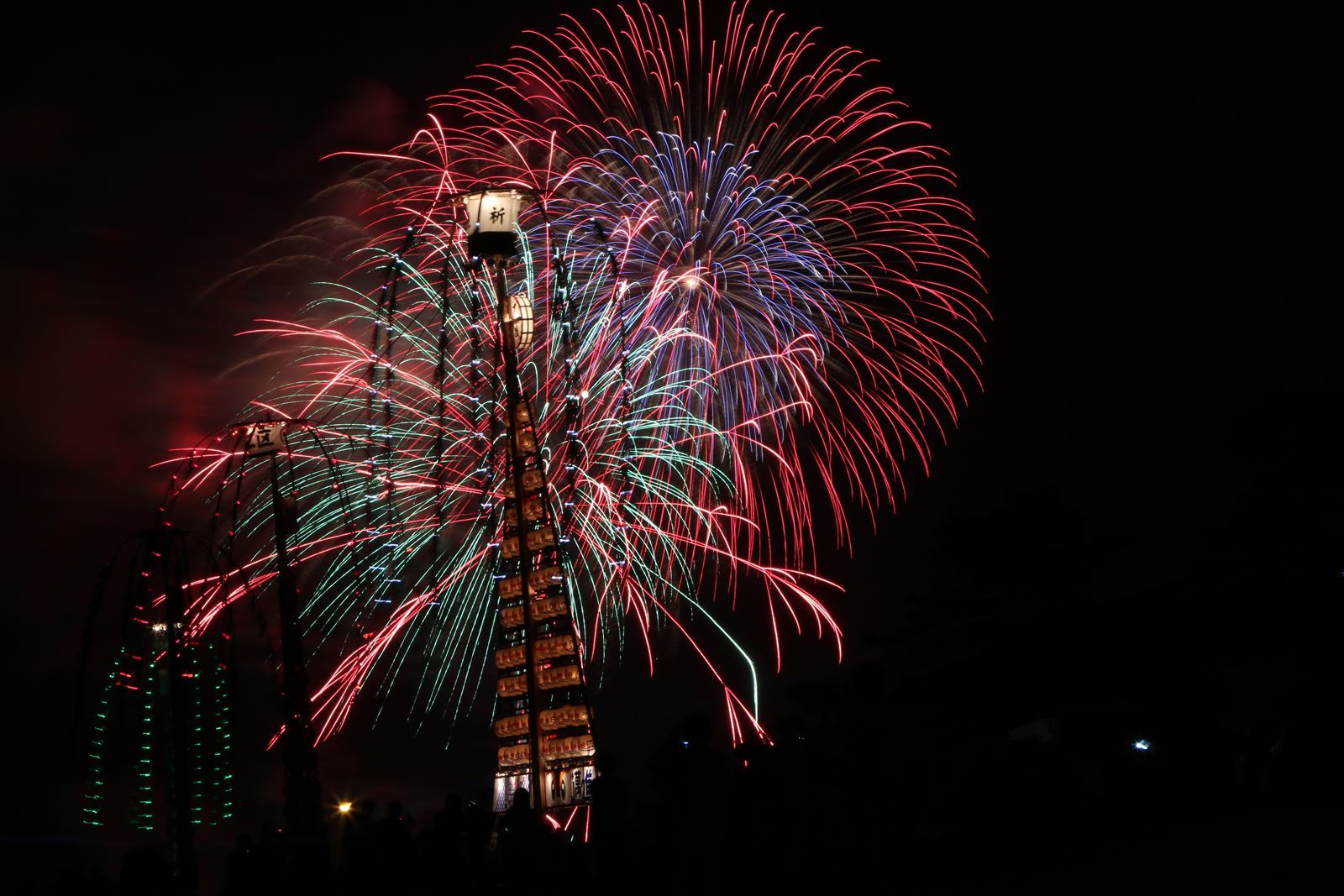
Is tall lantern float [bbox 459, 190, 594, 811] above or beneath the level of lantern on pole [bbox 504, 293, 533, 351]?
beneath

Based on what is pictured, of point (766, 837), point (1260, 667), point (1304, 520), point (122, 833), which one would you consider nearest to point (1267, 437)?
point (1304, 520)

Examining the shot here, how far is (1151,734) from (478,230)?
13.8 meters

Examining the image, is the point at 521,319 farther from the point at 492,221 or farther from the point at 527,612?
the point at 527,612

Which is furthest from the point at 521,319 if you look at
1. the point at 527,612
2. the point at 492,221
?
the point at 527,612

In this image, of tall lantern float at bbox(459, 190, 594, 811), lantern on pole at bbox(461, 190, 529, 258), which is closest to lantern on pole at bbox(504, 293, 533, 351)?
tall lantern float at bbox(459, 190, 594, 811)

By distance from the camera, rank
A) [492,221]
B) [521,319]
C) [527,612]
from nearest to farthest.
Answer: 1. [527,612]
2. [492,221]
3. [521,319]

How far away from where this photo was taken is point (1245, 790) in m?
12.5

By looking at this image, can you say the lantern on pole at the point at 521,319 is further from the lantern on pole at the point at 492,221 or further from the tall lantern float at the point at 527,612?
the lantern on pole at the point at 492,221

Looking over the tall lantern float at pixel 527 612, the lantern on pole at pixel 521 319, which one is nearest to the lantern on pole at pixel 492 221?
the tall lantern float at pixel 527 612

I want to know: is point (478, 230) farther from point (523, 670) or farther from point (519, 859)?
point (519, 859)

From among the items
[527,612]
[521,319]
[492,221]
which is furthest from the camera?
[521,319]

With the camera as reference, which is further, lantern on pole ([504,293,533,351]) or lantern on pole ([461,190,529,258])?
lantern on pole ([504,293,533,351])

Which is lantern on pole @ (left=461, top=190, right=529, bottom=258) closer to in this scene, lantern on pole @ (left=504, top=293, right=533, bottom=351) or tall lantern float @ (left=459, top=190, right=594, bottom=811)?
tall lantern float @ (left=459, top=190, right=594, bottom=811)

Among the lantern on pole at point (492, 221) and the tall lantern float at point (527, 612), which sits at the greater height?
the lantern on pole at point (492, 221)
